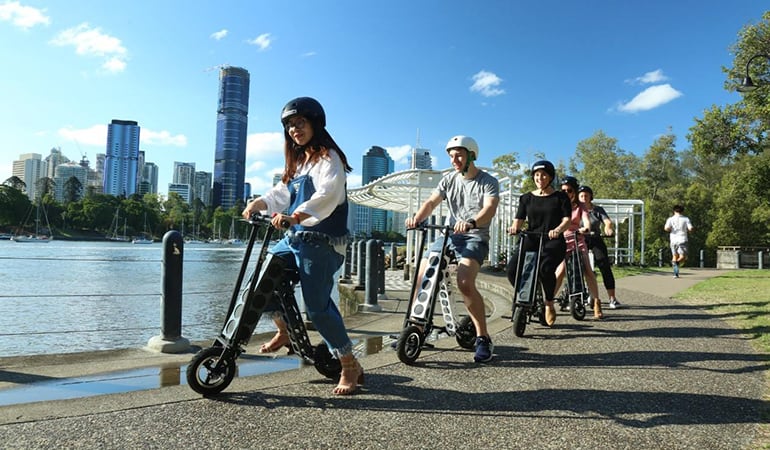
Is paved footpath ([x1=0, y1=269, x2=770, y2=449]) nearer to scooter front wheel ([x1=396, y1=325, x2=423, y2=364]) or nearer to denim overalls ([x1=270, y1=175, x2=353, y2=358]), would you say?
scooter front wheel ([x1=396, y1=325, x2=423, y2=364])

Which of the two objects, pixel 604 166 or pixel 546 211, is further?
pixel 604 166

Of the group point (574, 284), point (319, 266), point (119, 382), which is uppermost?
point (319, 266)

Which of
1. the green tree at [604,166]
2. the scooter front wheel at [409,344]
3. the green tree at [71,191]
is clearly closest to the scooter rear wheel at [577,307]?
the scooter front wheel at [409,344]

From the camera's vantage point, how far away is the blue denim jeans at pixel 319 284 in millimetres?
3033

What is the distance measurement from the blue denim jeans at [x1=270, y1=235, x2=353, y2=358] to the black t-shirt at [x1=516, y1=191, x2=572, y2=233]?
9.89 feet

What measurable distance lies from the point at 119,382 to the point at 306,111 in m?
2.12

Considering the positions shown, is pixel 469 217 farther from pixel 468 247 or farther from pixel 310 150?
pixel 310 150

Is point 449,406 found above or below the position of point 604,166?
below

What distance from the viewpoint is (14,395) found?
302 centimetres

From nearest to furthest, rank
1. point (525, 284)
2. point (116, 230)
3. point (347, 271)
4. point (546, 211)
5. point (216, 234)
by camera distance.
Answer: point (525, 284)
point (546, 211)
point (347, 271)
point (116, 230)
point (216, 234)

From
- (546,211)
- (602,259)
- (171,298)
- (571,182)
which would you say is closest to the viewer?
(171,298)

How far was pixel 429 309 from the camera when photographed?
153 inches

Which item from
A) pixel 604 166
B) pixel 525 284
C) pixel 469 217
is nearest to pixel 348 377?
pixel 469 217

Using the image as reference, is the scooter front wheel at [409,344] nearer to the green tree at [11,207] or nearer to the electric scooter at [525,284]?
the electric scooter at [525,284]
